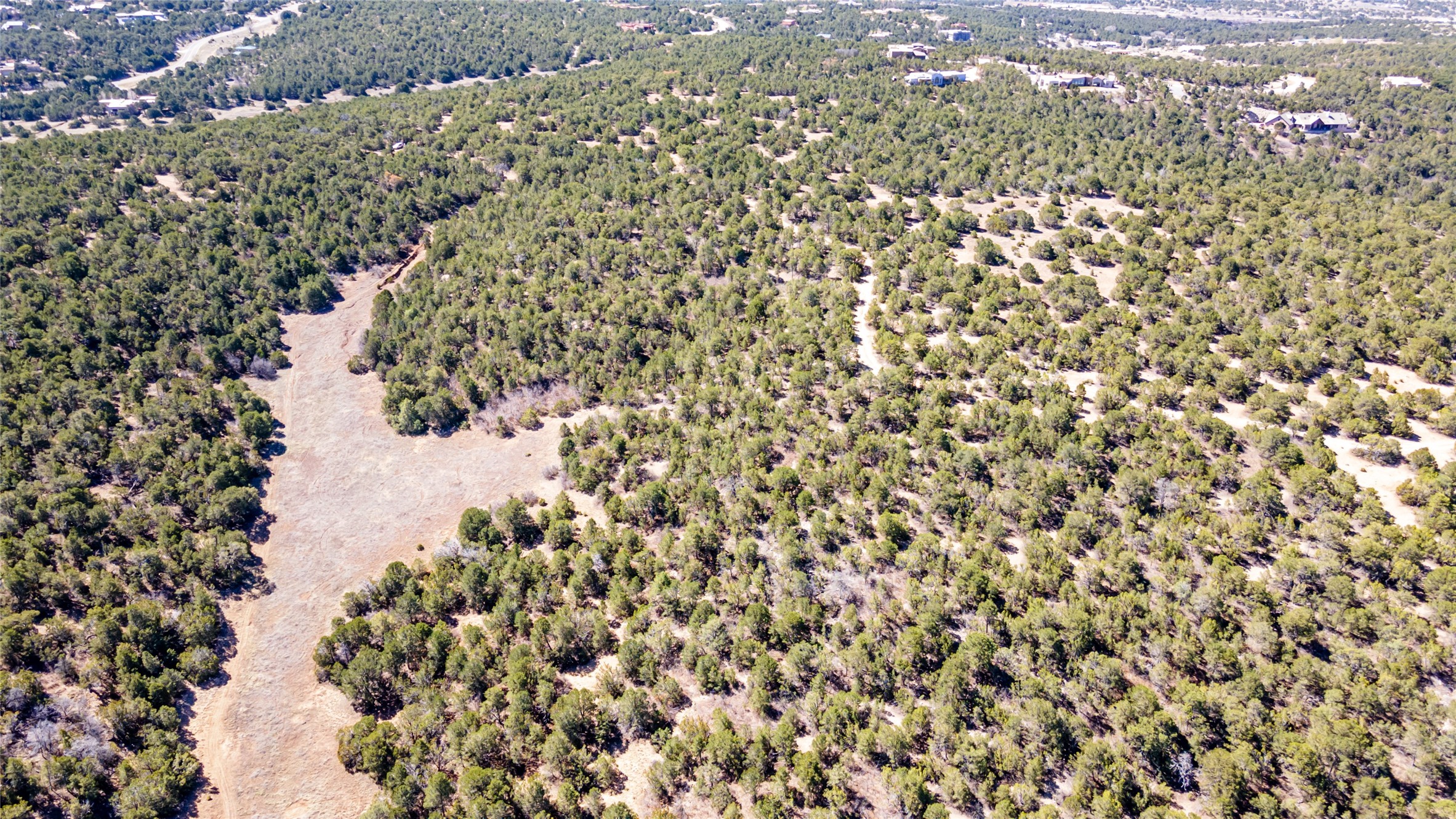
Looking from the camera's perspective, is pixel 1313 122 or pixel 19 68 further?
pixel 19 68

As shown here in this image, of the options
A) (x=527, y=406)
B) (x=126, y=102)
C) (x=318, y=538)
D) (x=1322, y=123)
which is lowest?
(x=318, y=538)

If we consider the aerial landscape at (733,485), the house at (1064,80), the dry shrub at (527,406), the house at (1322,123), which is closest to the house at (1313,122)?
the house at (1322,123)

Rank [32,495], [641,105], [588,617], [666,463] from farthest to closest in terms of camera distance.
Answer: [641,105] → [666,463] → [32,495] → [588,617]

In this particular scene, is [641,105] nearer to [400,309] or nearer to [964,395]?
[400,309]

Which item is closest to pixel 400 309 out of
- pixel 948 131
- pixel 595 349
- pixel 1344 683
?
pixel 595 349

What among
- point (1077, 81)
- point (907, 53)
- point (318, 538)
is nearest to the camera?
point (318, 538)

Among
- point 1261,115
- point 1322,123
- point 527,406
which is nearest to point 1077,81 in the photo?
point 1261,115

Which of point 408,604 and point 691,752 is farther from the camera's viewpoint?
point 408,604

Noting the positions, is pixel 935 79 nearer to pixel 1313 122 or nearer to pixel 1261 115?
pixel 1261 115
